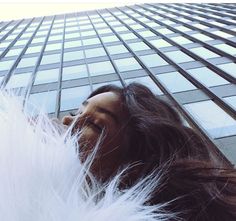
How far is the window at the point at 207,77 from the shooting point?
1394 cm

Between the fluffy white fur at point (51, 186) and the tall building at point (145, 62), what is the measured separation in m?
4.27

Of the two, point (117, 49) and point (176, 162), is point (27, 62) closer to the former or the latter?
point (117, 49)

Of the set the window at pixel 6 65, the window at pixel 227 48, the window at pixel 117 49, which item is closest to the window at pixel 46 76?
the window at pixel 6 65

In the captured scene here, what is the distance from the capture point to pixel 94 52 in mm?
21109

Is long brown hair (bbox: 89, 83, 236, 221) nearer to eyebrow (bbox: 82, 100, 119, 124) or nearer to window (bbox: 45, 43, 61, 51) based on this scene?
eyebrow (bbox: 82, 100, 119, 124)

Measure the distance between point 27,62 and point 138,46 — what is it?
5.81 meters

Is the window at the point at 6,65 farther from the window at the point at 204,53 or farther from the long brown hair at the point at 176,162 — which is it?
the long brown hair at the point at 176,162

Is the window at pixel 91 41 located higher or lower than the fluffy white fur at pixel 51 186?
lower

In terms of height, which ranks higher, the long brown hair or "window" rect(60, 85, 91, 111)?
the long brown hair

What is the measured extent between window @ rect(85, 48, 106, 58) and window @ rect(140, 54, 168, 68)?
2592mm

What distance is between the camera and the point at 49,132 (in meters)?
2.73

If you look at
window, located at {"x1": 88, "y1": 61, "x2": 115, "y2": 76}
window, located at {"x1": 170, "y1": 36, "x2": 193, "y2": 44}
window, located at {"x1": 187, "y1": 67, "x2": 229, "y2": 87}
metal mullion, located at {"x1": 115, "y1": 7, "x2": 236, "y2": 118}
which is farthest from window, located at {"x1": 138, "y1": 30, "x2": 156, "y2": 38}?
window, located at {"x1": 187, "y1": 67, "x2": 229, "y2": 87}

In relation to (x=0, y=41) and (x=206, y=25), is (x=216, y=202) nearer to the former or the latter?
(x=206, y=25)

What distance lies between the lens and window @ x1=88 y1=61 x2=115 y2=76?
17.0 metres
